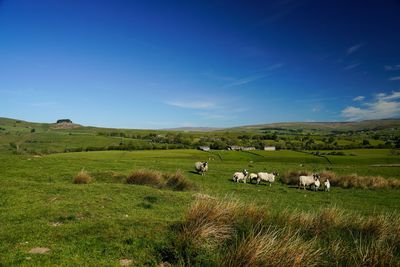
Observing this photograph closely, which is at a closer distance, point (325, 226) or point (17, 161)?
point (325, 226)

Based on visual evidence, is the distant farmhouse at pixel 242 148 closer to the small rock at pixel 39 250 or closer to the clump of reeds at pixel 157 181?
the clump of reeds at pixel 157 181

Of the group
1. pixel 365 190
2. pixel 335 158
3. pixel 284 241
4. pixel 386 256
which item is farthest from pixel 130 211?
pixel 335 158

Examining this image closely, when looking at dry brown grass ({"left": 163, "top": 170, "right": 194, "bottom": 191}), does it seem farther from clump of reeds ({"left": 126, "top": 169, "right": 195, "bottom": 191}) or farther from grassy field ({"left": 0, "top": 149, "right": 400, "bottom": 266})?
grassy field ({"left": 0, "top": 149, "right": 400, "bottom": 266})

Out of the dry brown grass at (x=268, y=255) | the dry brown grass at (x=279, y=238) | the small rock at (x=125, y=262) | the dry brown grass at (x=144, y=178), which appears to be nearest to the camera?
the dry brown grass at (x=268, y=255)

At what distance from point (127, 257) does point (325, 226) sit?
6506 millimetres

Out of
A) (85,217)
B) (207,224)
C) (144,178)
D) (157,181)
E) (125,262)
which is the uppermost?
(207,224)

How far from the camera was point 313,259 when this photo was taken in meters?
7.12

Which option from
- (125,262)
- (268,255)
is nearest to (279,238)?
(268,255)

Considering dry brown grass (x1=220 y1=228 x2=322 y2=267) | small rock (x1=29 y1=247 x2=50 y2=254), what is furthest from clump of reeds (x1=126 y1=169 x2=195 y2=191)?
dry brown grass (x1=220 y1=228 x2=322 y2=267)

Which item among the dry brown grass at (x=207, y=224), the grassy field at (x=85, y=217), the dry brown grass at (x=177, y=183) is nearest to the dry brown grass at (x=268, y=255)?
the dry brown grass at (x=207, y=224)

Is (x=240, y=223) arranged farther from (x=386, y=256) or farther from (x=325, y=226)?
(x=386, y=256)

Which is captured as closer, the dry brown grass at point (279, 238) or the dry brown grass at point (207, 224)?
the dry brown grass at point (279, 238)

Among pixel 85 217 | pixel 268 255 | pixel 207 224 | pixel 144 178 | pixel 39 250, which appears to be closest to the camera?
pixel 268 255

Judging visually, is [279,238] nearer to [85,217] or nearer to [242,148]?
[85,217]
